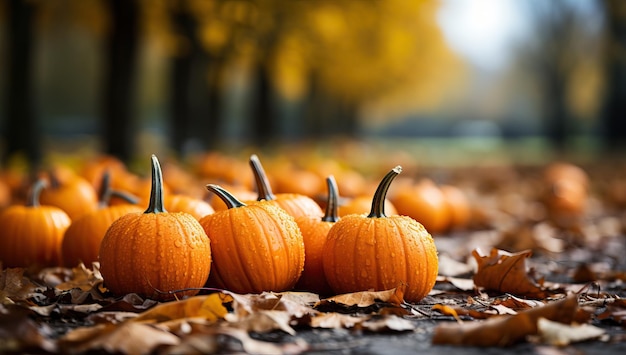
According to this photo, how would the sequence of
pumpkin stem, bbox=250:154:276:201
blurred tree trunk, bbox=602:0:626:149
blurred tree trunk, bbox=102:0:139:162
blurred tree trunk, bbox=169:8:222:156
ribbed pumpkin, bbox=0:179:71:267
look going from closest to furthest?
pumpkin stem, bbox=250:154:276:201
ribbed pumpkin, bbox=0:179:71:267
blurred tree trunk, bbox=102:0:139:162
blurred tree trunk, bbox=169:8:222:156
blurred tree trunk, bbox=602:0:626:149

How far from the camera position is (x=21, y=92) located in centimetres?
1000

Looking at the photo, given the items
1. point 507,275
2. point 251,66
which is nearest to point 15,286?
point 507,275

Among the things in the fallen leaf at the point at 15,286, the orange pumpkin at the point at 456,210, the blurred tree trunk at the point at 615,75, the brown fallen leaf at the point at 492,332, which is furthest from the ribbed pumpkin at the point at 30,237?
the blurred tree trunk at the point at 615,75

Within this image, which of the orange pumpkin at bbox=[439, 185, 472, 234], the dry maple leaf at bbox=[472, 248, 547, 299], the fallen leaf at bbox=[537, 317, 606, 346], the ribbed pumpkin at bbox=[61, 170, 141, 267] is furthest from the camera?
the orange pumpkin at bbox=[439, 185, 472, 234]

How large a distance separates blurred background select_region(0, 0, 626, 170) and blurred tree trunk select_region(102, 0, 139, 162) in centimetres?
2

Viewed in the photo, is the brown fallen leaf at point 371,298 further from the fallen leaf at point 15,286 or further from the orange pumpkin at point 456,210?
the orange pumpkin at point 456,210

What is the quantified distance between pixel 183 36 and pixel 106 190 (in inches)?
342

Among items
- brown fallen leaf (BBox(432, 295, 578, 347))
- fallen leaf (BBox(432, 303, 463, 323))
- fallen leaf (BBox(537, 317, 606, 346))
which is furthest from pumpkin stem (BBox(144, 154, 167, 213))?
fallen leaf (BBox(537, 317, 606, 346))

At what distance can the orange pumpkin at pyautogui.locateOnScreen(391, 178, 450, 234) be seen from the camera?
625 cm

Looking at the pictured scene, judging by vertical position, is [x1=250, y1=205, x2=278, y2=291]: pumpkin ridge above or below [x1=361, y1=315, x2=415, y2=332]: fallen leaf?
above

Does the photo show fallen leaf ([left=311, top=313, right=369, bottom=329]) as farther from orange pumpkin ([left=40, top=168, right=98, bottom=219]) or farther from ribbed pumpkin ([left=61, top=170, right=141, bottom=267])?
orange pumpkin ([left=40, top=168, right=98, bottom=219])

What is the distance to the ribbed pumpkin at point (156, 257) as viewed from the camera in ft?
9.45

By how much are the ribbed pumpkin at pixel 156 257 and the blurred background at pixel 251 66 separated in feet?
24.5

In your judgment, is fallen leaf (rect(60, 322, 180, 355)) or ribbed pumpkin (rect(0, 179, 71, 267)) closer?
fallen leaf (rect(60, 322, 180, 355))
